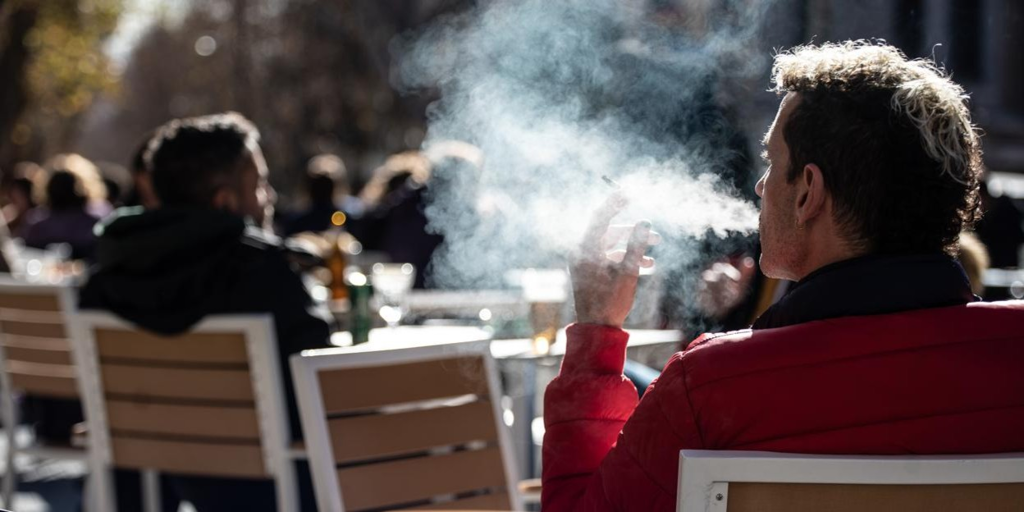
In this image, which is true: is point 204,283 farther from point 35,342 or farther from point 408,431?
point 35,342

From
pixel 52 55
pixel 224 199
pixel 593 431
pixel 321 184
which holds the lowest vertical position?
pixel 593 431

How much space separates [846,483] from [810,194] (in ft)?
1.40

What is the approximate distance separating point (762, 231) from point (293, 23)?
24810 mm

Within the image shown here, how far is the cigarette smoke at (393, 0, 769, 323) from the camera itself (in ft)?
6.93

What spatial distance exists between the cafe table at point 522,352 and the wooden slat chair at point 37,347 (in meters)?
0.96

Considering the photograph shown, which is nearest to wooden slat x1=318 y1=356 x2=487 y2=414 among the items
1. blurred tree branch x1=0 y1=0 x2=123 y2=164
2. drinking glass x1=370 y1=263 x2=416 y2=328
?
drinking glass x1=370 y1=263 x2=416 y2=328

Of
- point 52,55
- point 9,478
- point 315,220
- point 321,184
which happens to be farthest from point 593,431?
point 52,55

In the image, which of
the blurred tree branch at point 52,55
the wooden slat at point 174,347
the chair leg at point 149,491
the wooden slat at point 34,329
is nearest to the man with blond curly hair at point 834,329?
the wooden slat at point 174,347

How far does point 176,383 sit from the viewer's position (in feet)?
9.50

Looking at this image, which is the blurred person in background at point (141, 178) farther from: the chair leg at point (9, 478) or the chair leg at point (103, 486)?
the chair leg at point (103, 486)

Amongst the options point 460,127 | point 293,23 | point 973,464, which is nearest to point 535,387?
point 460,127

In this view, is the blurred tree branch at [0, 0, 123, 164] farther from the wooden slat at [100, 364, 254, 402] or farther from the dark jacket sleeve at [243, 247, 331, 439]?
the dark jacket sleeve at [243, 247, 331, 439]

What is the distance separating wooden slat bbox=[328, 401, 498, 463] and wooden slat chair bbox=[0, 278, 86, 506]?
1.83m

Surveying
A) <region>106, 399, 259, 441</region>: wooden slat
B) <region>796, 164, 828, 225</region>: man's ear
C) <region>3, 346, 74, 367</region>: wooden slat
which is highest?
<region>3, 346, 74, 367</region>: wooden slat
